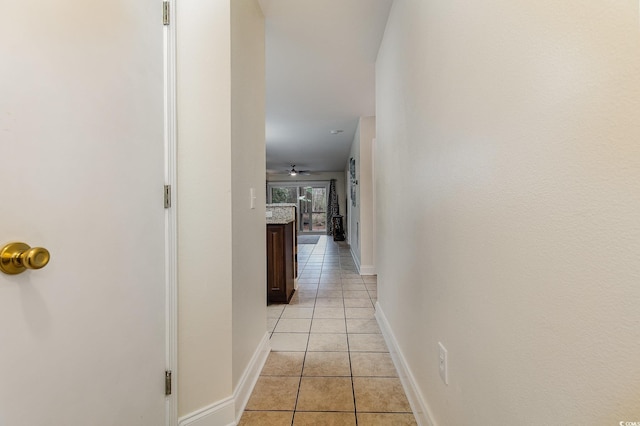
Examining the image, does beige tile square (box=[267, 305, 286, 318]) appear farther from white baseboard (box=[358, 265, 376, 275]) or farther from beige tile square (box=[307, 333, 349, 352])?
white baseboard (box=[358, 265, 376, 275])

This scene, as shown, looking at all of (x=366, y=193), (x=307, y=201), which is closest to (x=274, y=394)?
(x=366, y=193)

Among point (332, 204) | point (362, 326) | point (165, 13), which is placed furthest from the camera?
point (332, 204)

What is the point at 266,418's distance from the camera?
1.39 metres

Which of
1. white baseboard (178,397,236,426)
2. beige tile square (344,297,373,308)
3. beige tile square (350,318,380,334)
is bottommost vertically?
beige tile square (350,318,380,334)

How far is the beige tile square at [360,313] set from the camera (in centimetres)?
269

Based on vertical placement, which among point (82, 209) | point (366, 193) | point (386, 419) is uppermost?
point (366, 193)

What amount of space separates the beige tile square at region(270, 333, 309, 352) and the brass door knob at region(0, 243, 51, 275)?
172 cm

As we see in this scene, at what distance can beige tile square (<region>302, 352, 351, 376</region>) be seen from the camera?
1777mm

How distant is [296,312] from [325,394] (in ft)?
4.22

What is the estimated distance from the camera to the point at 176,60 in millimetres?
1227

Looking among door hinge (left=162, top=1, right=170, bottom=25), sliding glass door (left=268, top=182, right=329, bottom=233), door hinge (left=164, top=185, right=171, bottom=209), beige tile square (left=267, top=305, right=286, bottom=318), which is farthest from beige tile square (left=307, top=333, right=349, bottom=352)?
sliding glass door (left=268, top=182, right=329, bottom=233)

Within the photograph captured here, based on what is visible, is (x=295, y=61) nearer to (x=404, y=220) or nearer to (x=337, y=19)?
(x=337, y=19)

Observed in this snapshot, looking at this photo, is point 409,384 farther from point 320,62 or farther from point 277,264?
point 320,62

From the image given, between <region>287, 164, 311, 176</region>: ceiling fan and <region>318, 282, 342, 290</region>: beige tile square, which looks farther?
<region>287, 164, 311, 176</region>: ceiling fan
